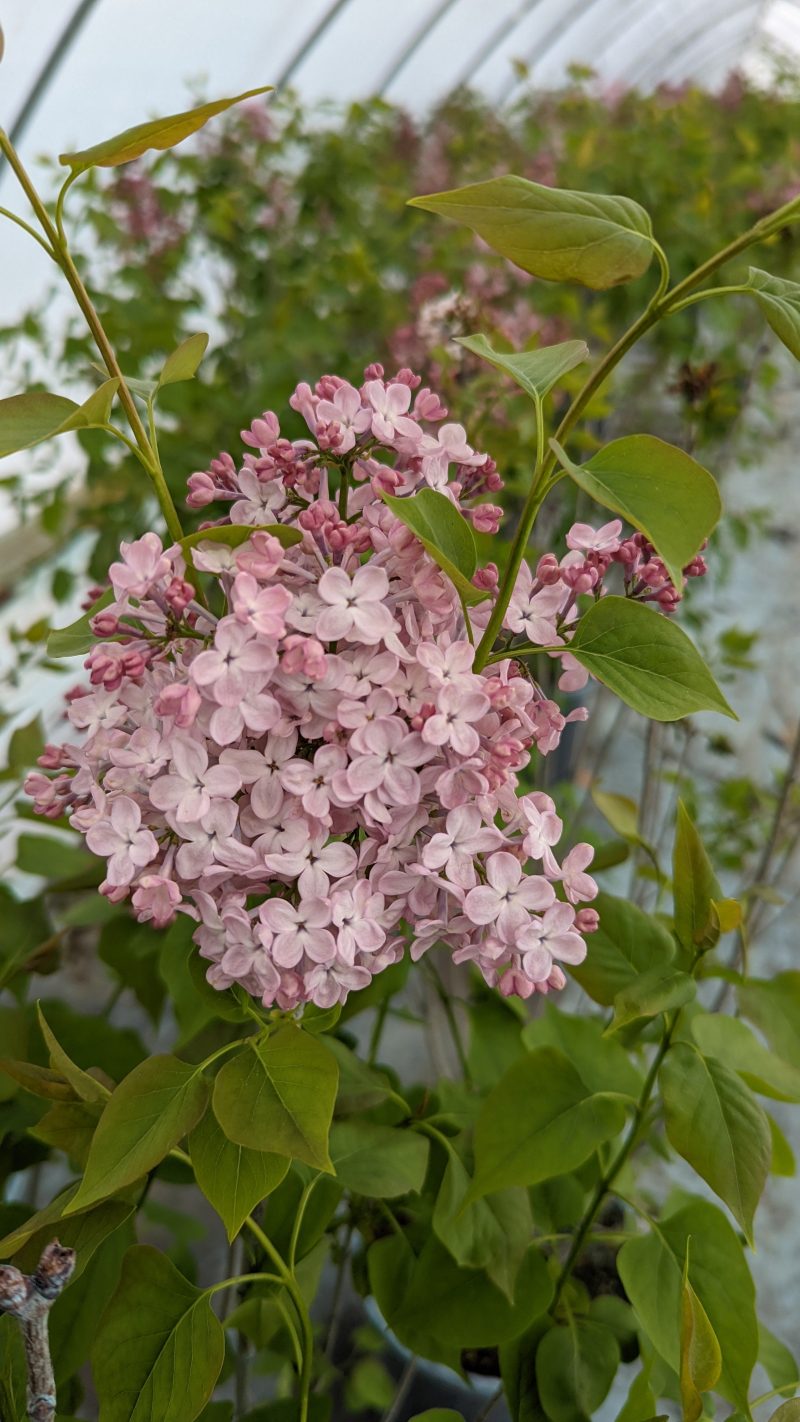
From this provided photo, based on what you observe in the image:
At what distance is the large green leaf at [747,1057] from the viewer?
0.57 meters

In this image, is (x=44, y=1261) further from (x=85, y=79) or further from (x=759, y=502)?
(x=759, y=502)

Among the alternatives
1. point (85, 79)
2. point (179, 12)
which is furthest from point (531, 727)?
point (179, 12)

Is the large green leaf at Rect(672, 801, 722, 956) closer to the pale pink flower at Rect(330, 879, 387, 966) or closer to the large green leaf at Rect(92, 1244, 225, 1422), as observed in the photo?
the pale pink flower at Rect(330, 879, 387, 966)

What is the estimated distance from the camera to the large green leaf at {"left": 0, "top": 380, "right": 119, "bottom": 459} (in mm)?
397

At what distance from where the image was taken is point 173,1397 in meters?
0.45

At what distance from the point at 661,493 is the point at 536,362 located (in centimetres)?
10

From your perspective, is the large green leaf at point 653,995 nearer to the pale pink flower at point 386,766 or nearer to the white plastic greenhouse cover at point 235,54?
the pale pink flower at point 386,766

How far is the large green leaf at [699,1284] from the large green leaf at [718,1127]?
0.26 ft

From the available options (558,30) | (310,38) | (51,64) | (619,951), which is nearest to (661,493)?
(619,951)

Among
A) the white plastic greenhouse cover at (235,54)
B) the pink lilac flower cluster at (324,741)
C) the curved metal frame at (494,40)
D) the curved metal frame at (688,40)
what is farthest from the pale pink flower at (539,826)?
the curved metal frame at (688,40)

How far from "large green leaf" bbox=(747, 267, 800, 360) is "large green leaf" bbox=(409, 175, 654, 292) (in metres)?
0.04

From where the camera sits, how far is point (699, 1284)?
53 centimetres

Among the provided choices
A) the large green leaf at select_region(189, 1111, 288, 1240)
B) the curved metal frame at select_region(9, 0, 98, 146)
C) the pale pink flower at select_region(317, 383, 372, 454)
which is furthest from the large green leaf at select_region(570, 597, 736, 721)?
the curved metal frame at select_region(9, 0, 98, 146)

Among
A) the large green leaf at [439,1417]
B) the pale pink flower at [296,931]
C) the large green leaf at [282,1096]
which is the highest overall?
the pale pink flower at [296,931]
